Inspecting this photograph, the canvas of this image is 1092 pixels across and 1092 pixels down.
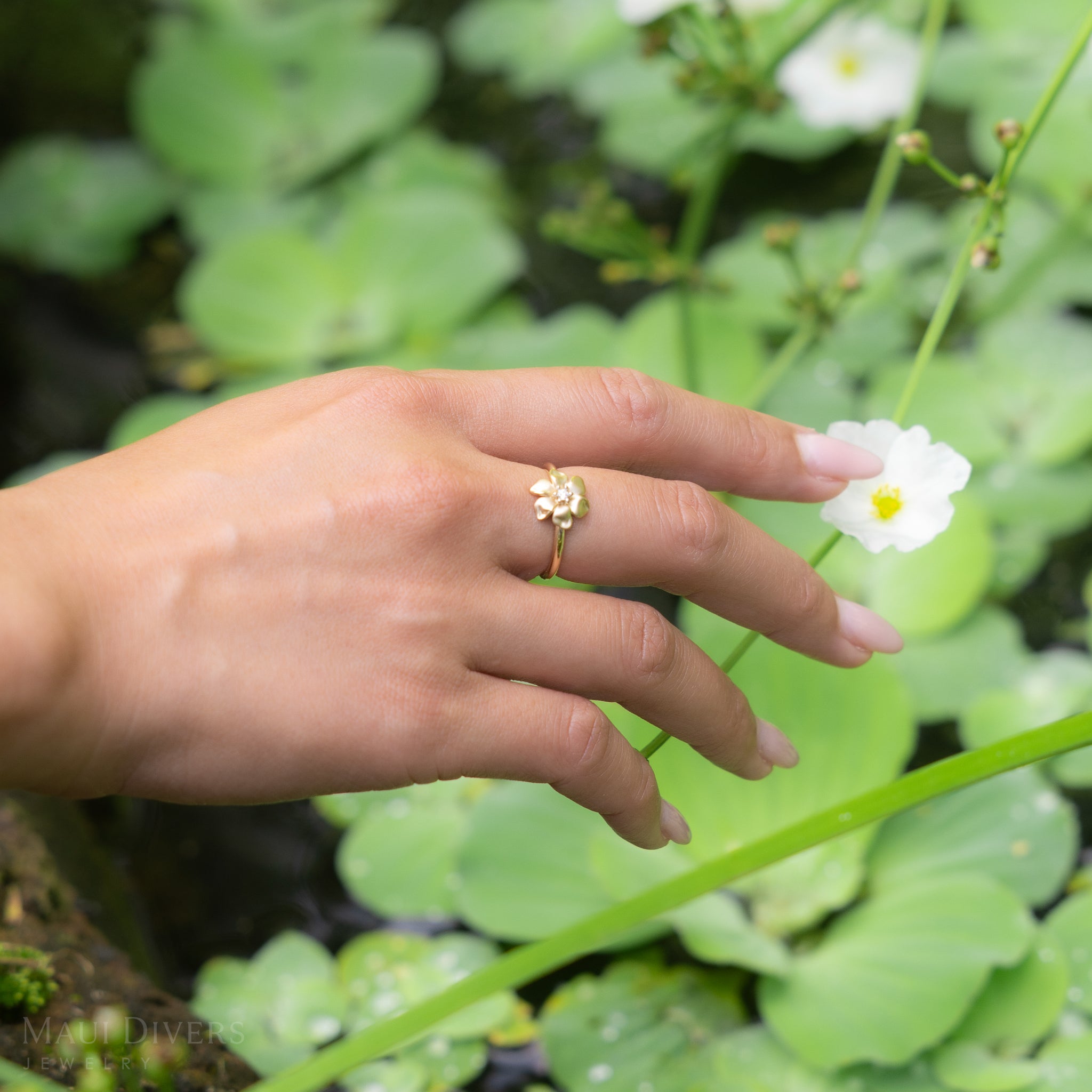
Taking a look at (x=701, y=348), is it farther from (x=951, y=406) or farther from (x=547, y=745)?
(x=547, y=745)

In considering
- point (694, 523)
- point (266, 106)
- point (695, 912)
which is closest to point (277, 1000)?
point (695, 912)

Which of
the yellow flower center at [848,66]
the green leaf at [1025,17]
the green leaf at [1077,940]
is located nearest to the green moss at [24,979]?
the green leaf at [1077,940]

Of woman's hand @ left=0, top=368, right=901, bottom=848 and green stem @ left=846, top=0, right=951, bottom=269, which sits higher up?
green stem @ left=846, top=0, right=951, bottom=269

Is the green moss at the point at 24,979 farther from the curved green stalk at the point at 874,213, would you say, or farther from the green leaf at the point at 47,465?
the curved green stalk at the point at 874,213

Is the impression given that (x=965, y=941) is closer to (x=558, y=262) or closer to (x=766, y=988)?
(x=766, y=988)

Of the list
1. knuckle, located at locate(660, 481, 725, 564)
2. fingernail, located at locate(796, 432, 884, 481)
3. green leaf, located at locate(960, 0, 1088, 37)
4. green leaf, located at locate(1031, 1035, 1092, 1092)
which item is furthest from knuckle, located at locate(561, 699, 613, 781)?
green leaf, located at locate(960, 0, 1088, 37)

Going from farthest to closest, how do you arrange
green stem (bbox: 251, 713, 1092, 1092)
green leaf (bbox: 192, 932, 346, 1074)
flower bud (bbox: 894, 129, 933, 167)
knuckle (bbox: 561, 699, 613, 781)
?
green leaf (bbox: 192, 932, 346, 1074)
flower bud (bbox: 894, 129, 933, 167)
knuckle (bbox: 561, 699, 613, 781)
green stem (bbox: 251, 713, 1092, 1092)

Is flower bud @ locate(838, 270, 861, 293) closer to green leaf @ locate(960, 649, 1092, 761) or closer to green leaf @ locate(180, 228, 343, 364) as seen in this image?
green leaf @ locate(960, 649, 1092, 761)
